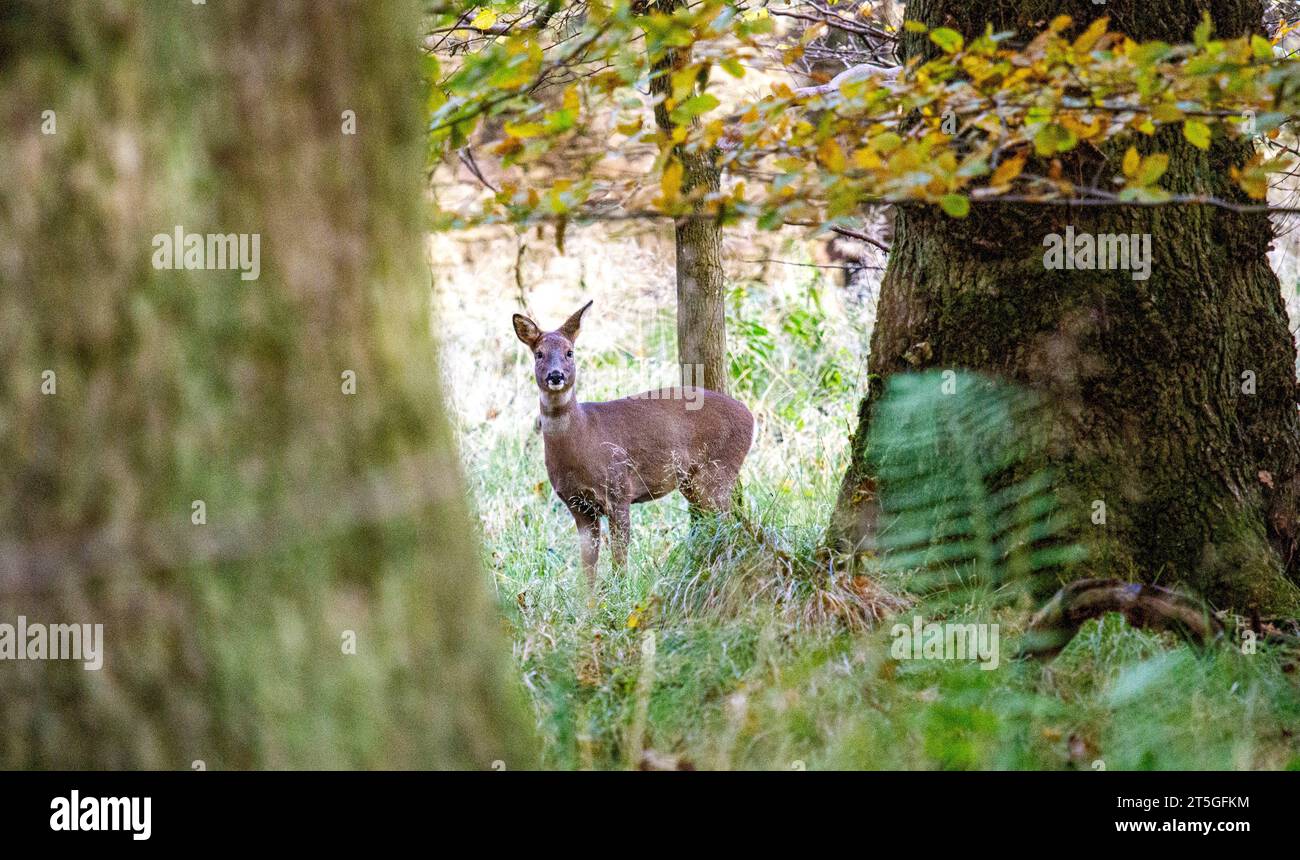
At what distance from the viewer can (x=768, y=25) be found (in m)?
3.34

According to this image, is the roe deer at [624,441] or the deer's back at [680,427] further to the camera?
the deer's back at [680,427]

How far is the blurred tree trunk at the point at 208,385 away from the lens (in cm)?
227

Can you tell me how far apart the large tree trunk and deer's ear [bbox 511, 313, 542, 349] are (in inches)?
134

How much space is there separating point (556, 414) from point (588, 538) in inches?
39.2

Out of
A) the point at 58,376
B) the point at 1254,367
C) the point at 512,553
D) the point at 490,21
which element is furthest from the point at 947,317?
the point at 58,376

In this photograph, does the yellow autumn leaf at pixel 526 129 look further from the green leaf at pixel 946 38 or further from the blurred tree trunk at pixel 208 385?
the green leaf at pixel 946 38

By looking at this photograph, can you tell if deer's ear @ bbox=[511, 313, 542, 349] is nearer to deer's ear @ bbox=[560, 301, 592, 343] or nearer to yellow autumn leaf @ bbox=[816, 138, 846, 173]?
deer's ear @ bbox=[560, 301, 592, 343]

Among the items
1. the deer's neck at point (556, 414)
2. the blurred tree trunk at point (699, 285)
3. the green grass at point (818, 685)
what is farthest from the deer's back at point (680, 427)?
the green grass at point (818, 685)

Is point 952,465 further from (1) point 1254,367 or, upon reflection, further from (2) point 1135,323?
(1) point 1254,367

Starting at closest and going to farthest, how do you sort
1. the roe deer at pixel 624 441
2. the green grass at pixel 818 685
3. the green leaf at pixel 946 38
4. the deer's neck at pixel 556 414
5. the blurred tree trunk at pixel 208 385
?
the blurred tree trunk at pixel 208 385
the green leaf at pixel 946 38
the green grass at pixel 818 685
the roe deer at pixel 624 441
the deer's neck at pixel 556 414

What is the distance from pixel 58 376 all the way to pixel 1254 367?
4.26 meters

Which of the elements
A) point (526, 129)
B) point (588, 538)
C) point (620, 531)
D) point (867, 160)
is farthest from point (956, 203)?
point (588, 538)

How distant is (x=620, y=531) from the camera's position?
7137 millimetres

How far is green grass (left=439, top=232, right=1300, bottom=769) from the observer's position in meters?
3.42
